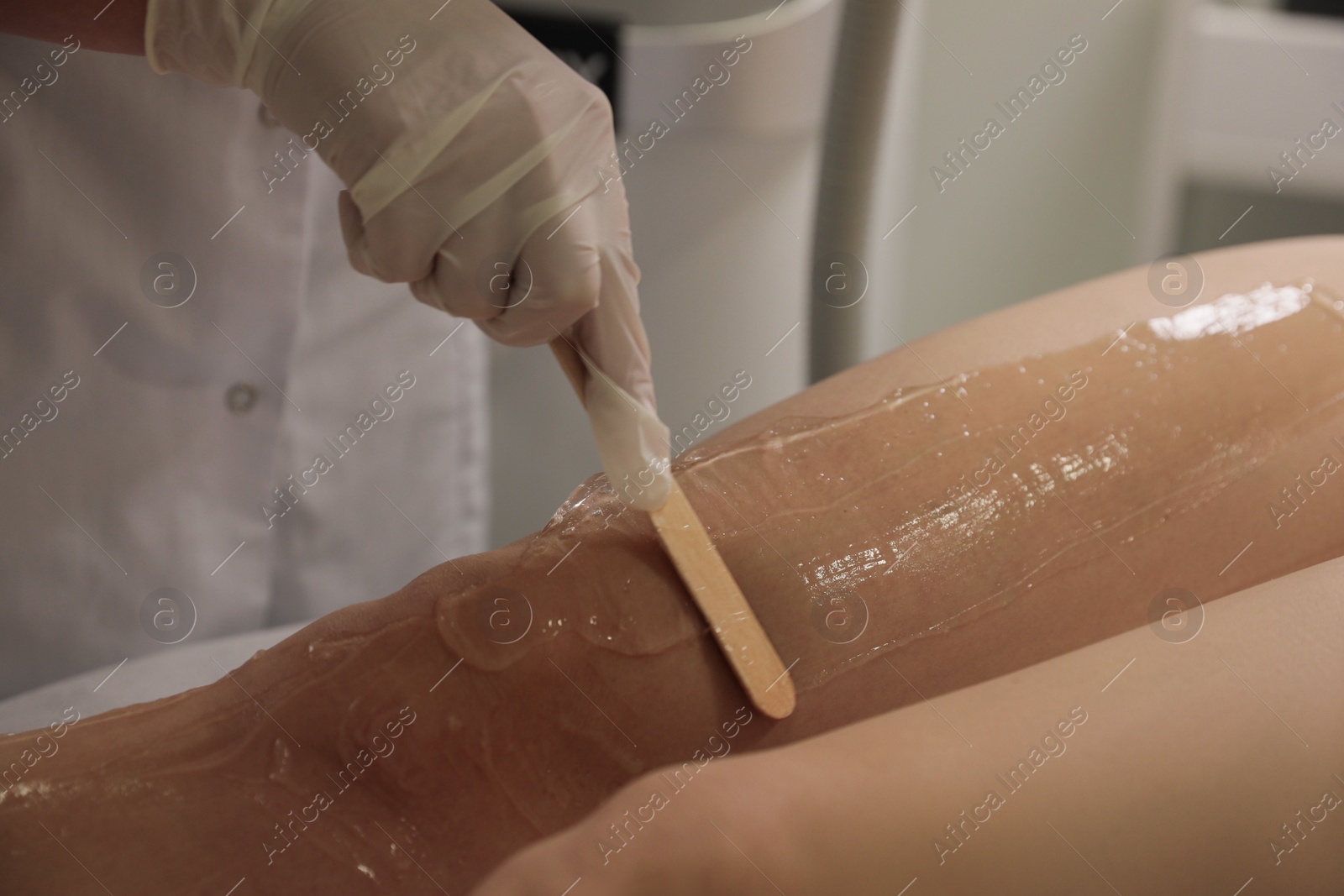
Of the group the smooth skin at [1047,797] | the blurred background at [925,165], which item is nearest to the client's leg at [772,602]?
the smooth skin at [1047,797]

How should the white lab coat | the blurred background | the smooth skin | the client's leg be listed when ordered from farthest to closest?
1. the blurred background
2. the white lab coat
3. the client's leg
4. the smooth skin

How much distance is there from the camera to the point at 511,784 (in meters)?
0.71

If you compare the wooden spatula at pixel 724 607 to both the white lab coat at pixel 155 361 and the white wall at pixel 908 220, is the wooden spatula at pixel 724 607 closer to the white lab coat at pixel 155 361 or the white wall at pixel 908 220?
the white lab coat at pixel 155 361

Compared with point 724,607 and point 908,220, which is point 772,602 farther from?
point 908,220

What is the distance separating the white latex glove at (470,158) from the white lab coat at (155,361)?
16 cm

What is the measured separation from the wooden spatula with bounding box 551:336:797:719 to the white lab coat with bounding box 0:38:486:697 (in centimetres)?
52

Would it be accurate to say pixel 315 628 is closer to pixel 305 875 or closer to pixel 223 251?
pixel 305 875

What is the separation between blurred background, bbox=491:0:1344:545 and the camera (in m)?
1.37

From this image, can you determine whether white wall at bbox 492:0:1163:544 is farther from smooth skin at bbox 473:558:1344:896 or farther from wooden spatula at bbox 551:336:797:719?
smooth skin at bbox 473:558:1344:896

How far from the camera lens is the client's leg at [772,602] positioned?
0.68 meters

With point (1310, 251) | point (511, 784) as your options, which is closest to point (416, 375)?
point (511, 784)

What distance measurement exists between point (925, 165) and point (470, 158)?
161 cm

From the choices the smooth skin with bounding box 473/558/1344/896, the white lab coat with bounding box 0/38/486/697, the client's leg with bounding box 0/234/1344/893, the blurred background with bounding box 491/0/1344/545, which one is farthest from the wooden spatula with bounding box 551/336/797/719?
the blurred background with bounding box 491/0/1344/545

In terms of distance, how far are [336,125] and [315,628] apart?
385 millimetres
